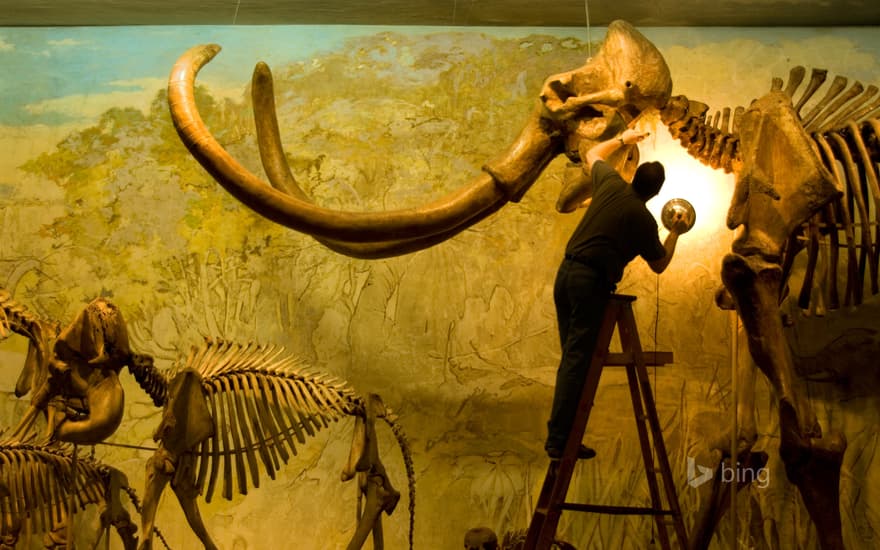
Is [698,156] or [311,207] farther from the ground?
[698,156]

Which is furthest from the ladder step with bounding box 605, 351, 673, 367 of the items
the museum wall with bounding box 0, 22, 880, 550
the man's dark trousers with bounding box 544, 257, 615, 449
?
the museum wall with bounding box 0, 22, 880, 550

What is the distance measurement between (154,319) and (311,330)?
891 mm

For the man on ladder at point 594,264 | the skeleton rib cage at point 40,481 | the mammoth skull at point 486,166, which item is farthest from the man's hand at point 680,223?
the skeleton rib cage at point 40,481

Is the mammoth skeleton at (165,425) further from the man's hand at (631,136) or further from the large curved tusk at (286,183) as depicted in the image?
the man's hand at (631,136)

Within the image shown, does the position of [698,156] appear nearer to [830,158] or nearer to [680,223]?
[680,223]

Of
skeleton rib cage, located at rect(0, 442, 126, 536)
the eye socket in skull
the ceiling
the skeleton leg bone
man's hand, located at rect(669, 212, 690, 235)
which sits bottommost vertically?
the eye socket in skull

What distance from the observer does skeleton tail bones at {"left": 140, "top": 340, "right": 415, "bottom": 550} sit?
3.83 metres

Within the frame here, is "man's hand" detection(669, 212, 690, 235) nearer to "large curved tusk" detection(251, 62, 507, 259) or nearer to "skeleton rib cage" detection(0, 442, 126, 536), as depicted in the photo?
"large curved tusk" detection(251, 62, 507, 259)

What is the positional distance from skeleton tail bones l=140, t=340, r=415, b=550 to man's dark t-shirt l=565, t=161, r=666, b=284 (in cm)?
140

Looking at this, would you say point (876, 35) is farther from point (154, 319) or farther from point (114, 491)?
point (114, 491)

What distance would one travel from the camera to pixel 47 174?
5.23 metres

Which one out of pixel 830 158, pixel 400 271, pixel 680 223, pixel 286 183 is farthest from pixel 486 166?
pixel 830 158
